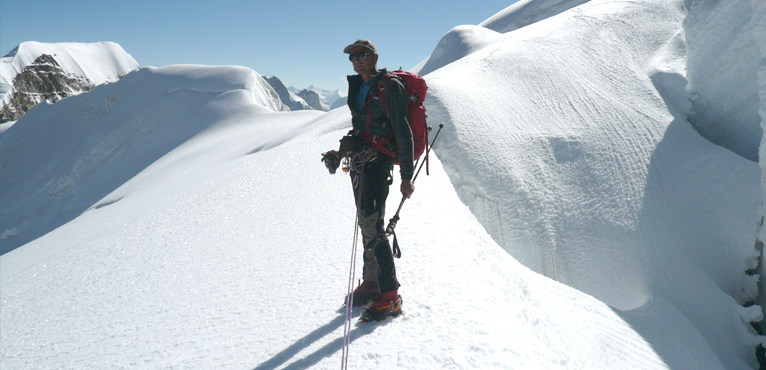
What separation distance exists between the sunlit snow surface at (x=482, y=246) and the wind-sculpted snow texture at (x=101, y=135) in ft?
10.7

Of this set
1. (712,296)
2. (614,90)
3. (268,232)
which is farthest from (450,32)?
(268,232)

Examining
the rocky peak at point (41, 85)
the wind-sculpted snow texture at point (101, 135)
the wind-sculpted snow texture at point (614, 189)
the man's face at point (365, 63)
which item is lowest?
the wind-sculpted snow texture at point (614, 189)

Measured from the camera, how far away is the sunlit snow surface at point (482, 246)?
8.73ft

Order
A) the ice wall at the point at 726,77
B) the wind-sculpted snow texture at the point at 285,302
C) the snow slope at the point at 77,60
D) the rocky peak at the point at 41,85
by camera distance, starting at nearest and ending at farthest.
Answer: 1. the wind-sculpted snow texture at the point at 285,302
2. the ice wall at the point at 726,77
3. the rocky peak at the point at 41,85
4. the snow slope at the point at 77,60

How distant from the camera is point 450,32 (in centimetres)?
2792

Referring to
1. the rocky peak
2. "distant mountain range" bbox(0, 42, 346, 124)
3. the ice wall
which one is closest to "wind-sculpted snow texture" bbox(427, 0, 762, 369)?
the ice wall

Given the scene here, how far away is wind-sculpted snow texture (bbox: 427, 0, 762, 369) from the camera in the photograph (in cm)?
705

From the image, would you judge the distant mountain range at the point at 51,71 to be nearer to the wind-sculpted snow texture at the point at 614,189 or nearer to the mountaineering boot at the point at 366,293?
the wind-sculpted snow texture at the point at 614,189

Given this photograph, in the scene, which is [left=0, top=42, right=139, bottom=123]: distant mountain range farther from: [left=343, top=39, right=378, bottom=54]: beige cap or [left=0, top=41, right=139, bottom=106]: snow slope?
[left=343, top=39, right=378, bottom=54]: beige cap

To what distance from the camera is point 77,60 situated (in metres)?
82.3

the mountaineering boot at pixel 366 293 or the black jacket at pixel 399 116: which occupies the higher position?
the black jacket at pixel 399 116

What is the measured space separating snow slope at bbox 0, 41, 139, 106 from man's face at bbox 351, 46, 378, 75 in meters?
81.8

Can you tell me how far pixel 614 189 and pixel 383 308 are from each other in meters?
7.68

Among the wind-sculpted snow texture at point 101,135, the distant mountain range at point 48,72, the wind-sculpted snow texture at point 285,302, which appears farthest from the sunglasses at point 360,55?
the distant mountain range at point 48,72
